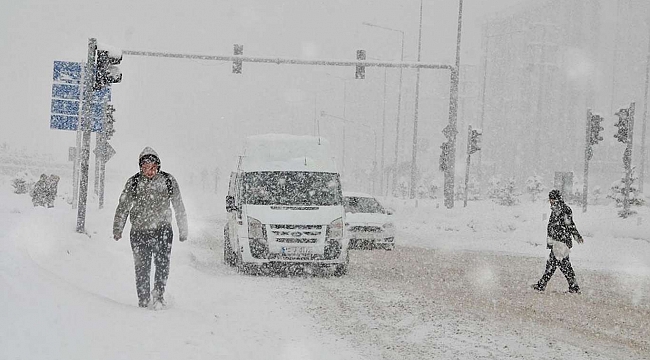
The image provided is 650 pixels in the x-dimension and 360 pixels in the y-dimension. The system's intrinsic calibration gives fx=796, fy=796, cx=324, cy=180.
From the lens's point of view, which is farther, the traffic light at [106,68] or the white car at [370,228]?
the white car at [370,228]

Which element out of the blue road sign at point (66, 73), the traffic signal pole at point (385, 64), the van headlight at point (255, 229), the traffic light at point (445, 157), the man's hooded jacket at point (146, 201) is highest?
the traffic signal pole at point (385, 64)

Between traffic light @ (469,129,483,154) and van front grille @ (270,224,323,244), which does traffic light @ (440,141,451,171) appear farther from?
van front grille @ (270,224,323,244)

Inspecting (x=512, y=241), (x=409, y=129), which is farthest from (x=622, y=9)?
(x=512, y=241)

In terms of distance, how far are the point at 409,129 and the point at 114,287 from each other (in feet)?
459

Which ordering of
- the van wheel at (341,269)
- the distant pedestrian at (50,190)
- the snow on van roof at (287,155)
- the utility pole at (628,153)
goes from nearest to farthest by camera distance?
the van wheel at (341,269) < the snow on van roof at (287,155) < the utility pole at (628,153) < the distant pedestrian at (50,190)

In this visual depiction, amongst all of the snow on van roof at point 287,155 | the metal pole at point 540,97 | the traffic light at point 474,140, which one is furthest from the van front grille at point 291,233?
the metal pole at point 540,97

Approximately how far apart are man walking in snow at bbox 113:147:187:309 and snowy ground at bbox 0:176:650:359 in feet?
1.34

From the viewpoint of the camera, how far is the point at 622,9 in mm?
114688

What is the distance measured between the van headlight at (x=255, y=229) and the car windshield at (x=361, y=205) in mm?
7367

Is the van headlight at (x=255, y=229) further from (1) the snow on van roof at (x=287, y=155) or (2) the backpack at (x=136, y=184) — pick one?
(2) the backpack at (x=136, y=184)

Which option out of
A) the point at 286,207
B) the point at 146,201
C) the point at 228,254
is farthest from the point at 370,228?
the point at 146,201

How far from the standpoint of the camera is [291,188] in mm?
15047

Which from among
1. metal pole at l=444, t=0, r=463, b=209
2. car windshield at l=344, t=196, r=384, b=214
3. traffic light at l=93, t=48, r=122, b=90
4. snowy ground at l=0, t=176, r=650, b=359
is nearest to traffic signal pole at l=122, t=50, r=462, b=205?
metal pole at l=444, t=0, r=463, b=209

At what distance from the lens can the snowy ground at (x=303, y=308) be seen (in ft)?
21.5
